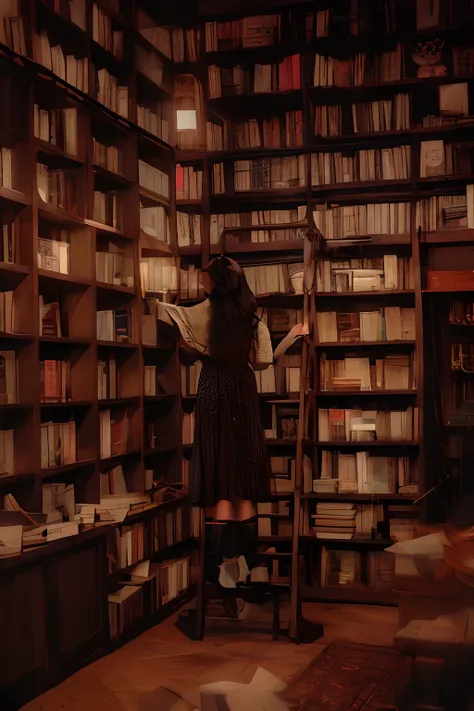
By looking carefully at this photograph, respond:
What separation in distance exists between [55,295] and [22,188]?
47 cm

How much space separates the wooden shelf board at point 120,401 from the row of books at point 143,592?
74cm

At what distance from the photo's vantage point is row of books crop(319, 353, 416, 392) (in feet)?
10.4

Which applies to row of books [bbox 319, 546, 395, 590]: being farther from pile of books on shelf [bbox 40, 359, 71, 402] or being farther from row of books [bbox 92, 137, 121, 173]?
row of books [bbox 92, 137, 121, 173]

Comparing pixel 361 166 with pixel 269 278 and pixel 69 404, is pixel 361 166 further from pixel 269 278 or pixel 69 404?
pixel 69 404

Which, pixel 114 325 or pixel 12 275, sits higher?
pixel 12 275

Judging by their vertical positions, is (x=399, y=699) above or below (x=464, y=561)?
below

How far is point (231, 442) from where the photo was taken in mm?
3398

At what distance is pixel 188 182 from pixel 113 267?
50 centimetres

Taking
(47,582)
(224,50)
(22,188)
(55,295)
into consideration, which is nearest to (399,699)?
(47,582)

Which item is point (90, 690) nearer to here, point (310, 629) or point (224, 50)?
point (310, 629)

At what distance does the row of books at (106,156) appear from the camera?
3680 millimetres

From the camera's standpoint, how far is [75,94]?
11.3ft

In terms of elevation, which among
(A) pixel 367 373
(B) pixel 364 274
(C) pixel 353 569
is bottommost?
(C) pixel 353 569

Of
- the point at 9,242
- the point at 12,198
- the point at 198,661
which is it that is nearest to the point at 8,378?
the point at 9,242
